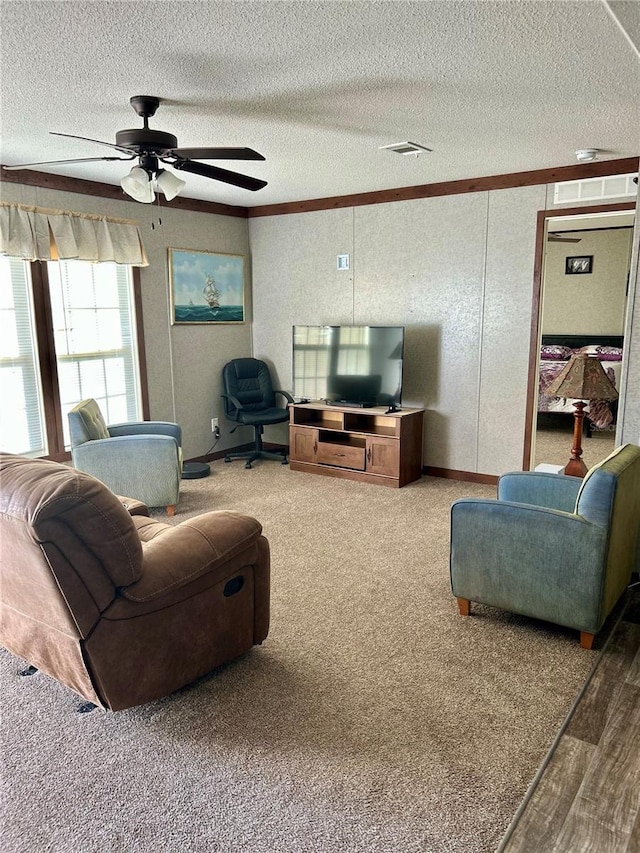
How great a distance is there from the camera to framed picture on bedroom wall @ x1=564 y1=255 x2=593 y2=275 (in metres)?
8.56

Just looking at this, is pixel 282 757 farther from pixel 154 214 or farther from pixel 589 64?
pixel 154 214

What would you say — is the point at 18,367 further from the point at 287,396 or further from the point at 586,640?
the point at 586,640

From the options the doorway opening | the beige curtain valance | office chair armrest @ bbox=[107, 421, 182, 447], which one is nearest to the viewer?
the beige curtain valance

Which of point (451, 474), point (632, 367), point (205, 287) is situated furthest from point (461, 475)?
point (205, 287)

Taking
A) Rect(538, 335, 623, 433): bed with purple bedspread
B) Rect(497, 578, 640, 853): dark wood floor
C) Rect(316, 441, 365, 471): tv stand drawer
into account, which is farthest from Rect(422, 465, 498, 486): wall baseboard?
Rect(497, 578, 640, 853): dark wood floor

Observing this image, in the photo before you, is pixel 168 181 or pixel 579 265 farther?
pixel 579 265

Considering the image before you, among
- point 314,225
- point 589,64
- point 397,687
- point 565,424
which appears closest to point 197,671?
point 397,687

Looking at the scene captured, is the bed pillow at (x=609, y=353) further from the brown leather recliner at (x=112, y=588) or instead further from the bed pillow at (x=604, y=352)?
the brown leather recliner at (x=112, y=588)

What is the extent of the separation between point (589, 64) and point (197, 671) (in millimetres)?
2981

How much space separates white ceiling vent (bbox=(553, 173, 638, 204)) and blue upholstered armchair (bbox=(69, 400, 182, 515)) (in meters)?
3.48

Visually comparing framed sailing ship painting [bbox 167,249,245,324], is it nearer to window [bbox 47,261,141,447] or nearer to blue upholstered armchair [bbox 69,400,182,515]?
window [bbox 47,261,141,447]

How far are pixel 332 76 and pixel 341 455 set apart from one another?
11.2 feet

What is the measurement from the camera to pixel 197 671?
246 cm

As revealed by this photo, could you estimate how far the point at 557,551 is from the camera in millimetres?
2709
